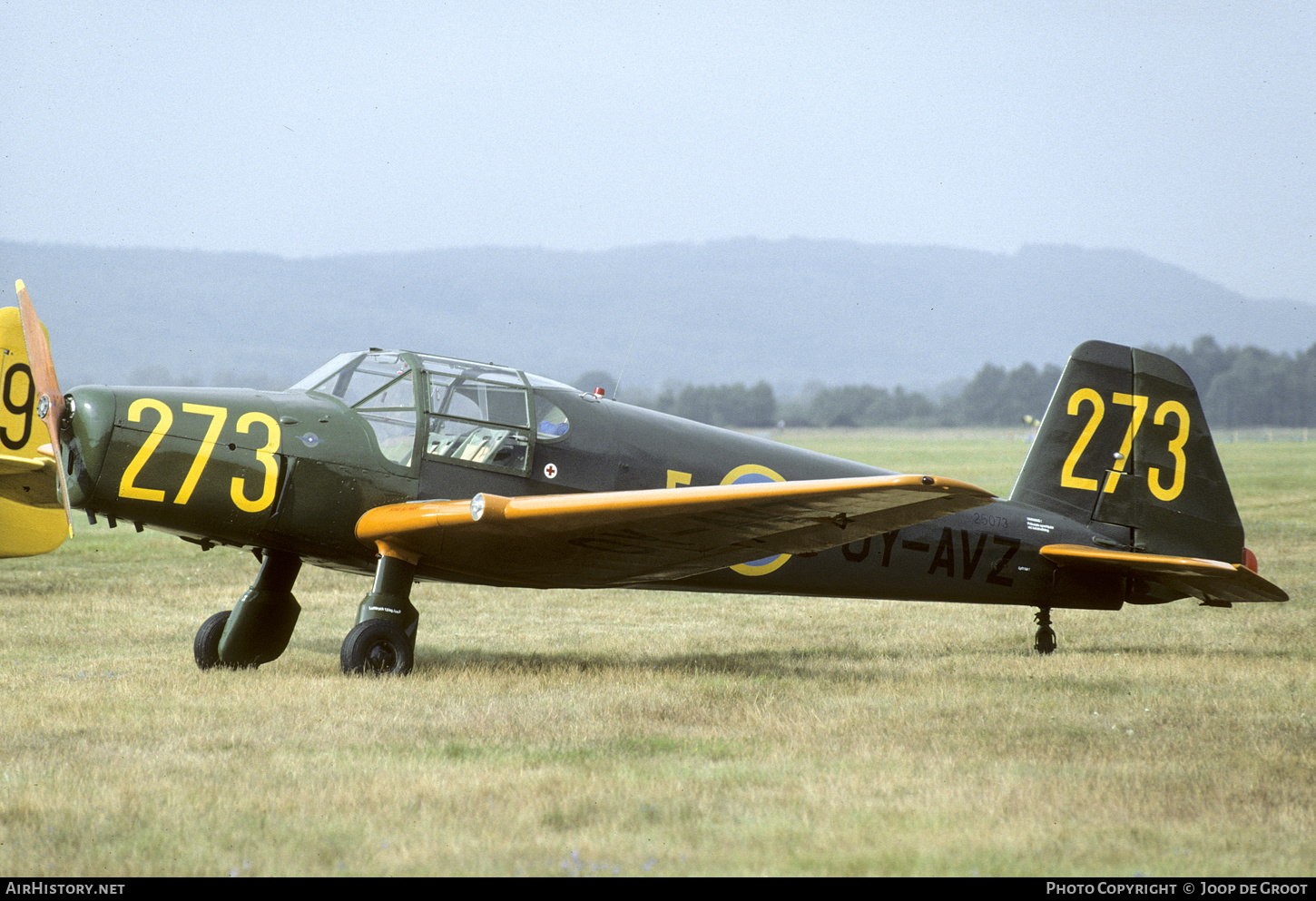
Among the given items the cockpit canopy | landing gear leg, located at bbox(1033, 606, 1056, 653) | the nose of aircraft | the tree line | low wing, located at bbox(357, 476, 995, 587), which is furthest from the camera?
the tree line

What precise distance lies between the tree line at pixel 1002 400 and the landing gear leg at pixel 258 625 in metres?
105

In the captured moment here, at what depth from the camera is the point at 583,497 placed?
23.4 feet

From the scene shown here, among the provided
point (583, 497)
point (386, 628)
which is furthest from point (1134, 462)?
point (386, 628)

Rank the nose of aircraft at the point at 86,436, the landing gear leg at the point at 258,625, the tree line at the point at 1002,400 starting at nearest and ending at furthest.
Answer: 1. the nose of aircraft at the point at 86,436
2. the landing gear leg at the point at 258,625
3. the tree line at the point at 1002,400

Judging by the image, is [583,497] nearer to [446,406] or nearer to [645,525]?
[645,525]

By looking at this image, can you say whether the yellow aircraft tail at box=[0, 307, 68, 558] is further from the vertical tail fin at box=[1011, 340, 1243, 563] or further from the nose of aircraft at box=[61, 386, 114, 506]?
the vertical tail fin at box=[1011, 340, 1243, 563]

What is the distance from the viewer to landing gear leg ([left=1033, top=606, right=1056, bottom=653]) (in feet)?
30.0

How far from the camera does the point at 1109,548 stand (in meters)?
9.03

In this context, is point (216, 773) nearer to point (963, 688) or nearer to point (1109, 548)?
point (963, 688)

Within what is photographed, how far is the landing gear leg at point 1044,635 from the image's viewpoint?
9.16m

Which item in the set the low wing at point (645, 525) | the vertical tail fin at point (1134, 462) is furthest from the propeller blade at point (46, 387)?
the vertical tail fin at point (1134, 462)

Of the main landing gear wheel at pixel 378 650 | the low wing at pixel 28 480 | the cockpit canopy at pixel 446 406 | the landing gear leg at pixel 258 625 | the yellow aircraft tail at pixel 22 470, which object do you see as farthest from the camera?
the yellow aircraft tail at pixel 22 470

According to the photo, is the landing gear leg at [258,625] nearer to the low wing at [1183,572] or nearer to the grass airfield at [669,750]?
the grass airfield at [669,750]

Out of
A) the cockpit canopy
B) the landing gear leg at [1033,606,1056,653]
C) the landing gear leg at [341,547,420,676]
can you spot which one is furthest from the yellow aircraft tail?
the landing gear leg at [1033,606,1056,653]
